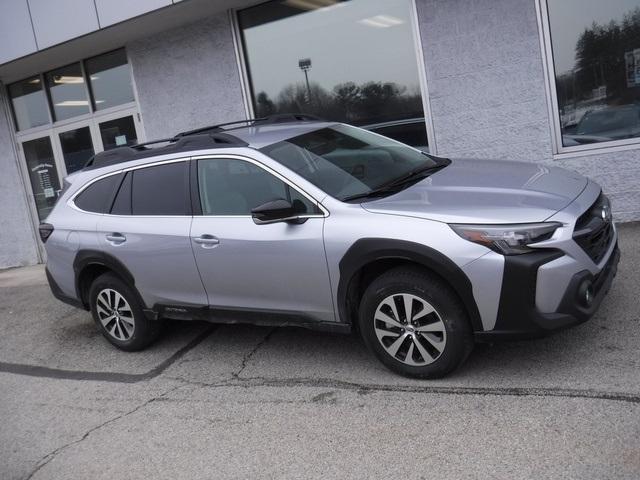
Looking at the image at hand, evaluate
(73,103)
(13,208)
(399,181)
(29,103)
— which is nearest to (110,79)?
(73,103)

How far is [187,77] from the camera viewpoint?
31.4 feet

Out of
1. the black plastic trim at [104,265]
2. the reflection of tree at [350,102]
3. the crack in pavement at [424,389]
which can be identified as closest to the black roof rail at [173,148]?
the black plastic trim at [104,265]

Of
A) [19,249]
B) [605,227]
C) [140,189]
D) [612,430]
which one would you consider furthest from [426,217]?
[19,249]

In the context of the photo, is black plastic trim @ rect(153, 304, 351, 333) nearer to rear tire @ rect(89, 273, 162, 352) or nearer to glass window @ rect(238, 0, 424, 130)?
rear tire @ rect(89, 273, 162, 352)

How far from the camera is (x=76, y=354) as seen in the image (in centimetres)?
614

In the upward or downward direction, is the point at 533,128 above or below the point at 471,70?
below

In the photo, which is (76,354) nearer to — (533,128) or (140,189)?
(140,189)

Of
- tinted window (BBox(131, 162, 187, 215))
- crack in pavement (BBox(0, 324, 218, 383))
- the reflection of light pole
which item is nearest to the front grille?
tinted window (BBox(131, 162, 187, 215))

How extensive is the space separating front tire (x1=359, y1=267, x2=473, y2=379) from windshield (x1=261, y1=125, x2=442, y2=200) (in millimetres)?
752

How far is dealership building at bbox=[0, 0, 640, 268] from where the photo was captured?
23.7 feet

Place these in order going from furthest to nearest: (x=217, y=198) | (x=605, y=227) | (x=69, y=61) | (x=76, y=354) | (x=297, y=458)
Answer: (x=69, y=61)
(x=76, y=354)
(x=217, y=198)
(x=605, y=227)
(x=297, y=458)

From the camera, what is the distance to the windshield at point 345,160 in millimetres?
4582

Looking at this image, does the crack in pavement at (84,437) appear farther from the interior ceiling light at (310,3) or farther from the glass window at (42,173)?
the glass window at (42,173)

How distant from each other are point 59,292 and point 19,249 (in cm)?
708
